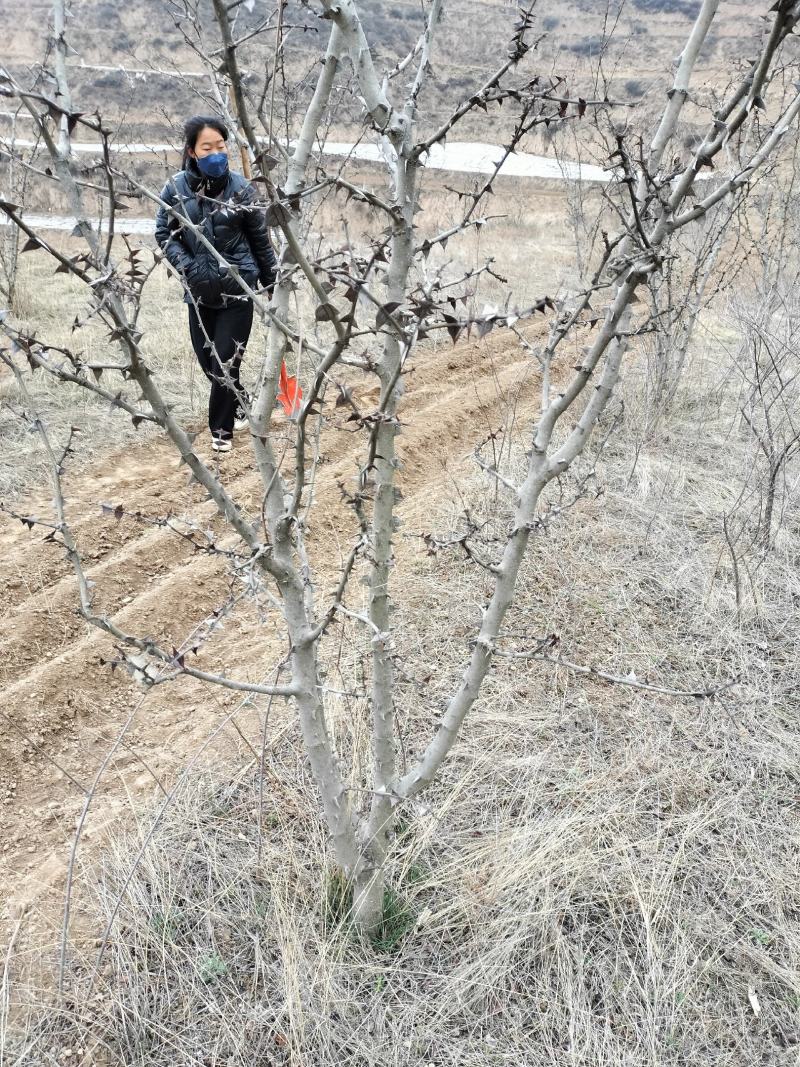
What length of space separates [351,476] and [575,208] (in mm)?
2944

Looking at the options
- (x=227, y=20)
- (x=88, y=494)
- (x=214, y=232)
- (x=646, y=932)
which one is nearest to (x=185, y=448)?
(x=227, y=20)

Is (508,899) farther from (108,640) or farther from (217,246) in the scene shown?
(217,246)

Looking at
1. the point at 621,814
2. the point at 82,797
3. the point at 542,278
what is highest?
the point at 542,278

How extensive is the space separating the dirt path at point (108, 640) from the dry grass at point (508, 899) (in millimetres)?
315

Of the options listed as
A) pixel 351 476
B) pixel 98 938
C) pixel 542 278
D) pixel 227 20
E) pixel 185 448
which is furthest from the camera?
pixel 542 278

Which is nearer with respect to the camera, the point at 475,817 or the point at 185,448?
the point at 185,448

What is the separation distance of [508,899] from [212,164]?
11.4 ft

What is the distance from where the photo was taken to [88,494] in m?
4.53

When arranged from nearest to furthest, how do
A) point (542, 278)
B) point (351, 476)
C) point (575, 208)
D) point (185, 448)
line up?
point (185, 448) → point (351, 476) → point (575, 208) → point (542, 278)

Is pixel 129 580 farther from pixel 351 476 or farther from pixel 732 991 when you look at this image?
pixel 732 991

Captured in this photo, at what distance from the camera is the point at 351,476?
4906 millimetres

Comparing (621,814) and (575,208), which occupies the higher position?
(575,208)

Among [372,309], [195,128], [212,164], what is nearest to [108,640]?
[212,164]

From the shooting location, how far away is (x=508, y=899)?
2162 mm
